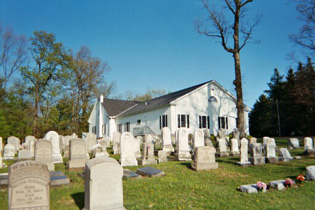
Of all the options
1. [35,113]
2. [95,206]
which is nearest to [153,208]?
[95,206]

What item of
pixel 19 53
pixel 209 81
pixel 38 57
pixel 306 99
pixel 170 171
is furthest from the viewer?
pixel 38 57

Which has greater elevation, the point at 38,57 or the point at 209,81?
the point at 38,57

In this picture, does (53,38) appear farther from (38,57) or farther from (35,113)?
(35,113)

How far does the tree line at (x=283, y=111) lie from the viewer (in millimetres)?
34719

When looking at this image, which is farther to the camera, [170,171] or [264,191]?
[170,171]

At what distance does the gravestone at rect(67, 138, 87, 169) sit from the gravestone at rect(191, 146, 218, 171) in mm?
5452

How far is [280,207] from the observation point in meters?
5.99

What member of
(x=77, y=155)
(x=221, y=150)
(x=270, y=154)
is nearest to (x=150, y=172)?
(x=77, y=155)

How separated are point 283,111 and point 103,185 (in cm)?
4090

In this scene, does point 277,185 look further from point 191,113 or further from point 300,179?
point 191,113

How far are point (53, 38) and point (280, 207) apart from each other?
1487 inches

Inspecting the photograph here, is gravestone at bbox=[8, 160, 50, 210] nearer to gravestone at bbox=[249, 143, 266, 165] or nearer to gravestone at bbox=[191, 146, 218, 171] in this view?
gravestone at bbox=[191, 146, 218, 171]

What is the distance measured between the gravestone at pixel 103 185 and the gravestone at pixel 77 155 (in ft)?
21.6

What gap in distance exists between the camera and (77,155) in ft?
39.3
